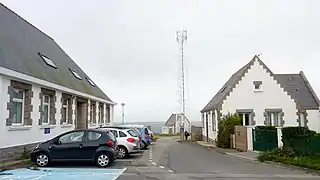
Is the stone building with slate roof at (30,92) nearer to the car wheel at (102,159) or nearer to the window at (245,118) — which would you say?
the car wheel at (102,159)

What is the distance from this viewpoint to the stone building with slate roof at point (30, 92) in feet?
52.1

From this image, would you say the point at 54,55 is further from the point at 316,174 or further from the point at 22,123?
the point at 316,174

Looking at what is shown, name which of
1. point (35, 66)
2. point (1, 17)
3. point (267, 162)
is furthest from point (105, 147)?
point (1, 17)

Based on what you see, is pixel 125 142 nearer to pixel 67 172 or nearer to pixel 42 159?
pixel 42 159

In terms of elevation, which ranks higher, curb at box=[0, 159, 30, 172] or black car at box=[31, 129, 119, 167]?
black car at box=[31, 129, 119, 167]

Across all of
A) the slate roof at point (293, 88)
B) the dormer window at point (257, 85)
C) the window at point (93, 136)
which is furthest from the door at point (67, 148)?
the dormer window at point (257, 85)

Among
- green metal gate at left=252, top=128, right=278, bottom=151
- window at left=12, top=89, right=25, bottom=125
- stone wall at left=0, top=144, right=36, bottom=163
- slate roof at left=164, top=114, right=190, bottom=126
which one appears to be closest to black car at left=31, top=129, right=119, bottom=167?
stone wall at left=0, top=144, right=36, bottom=163

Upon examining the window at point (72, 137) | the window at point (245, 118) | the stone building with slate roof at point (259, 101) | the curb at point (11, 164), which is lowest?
the curb at point (11, 164)

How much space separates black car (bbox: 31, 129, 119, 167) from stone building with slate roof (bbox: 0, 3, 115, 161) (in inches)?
57.7

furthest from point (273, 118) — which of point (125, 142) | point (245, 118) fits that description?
point (125, 142)

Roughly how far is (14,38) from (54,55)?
25.0 ft

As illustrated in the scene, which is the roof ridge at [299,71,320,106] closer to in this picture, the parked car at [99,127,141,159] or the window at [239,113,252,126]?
the window at [239,113,252,126]

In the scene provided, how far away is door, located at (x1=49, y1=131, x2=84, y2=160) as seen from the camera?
15828 millimetres

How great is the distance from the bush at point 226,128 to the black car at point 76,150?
14.6 metres
